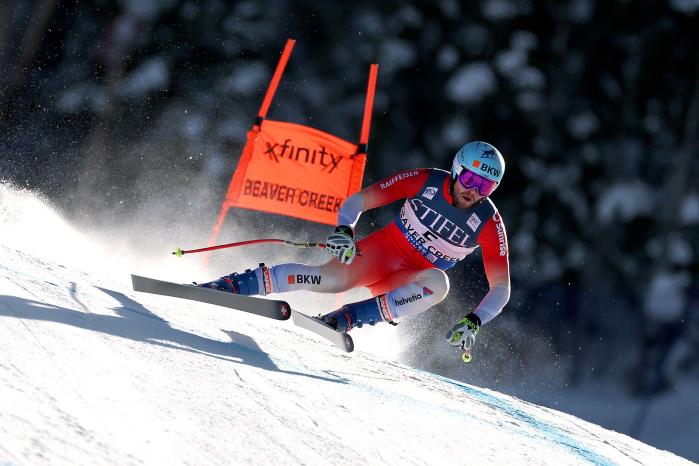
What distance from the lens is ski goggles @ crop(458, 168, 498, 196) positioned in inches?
164

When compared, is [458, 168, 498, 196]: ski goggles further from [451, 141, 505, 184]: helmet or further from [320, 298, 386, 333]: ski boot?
[320, 298, 386, 333]: ski boot

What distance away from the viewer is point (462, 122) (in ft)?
28.3

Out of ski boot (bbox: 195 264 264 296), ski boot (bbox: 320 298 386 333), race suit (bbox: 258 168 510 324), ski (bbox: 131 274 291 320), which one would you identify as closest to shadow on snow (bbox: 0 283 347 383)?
ski (bbox: 131 274 291 320)

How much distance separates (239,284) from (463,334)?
107 cm

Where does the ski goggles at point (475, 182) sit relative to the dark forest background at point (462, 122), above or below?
below

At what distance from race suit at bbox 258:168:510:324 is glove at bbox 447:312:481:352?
0.70 ft

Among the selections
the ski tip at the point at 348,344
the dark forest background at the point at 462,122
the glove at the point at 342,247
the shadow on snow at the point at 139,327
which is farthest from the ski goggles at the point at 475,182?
the dark forest background at the point at 462,122

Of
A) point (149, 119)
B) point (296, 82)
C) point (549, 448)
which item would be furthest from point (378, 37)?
point (549, 448)

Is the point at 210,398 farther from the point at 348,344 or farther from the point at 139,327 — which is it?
the point at 348,344

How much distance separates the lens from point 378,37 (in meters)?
9.37

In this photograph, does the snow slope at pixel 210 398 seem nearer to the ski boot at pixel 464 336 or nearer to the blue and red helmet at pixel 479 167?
the ski boot at pixel 464 336

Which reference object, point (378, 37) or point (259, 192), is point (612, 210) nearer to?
point (378, 37)

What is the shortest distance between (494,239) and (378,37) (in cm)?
551

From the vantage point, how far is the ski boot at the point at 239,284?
4023mm
